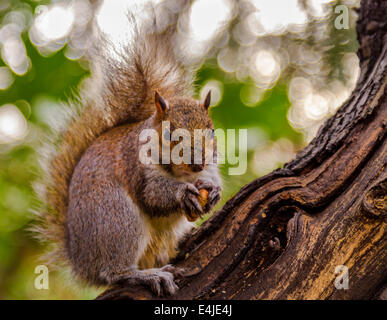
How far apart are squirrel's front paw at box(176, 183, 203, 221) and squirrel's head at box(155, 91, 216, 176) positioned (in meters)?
0.07

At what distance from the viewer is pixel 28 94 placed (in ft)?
6.89

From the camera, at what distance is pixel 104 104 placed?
5.99 ft

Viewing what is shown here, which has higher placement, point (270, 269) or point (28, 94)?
point (28, 94)

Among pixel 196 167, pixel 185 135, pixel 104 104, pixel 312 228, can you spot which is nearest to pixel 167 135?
pixel 185 135

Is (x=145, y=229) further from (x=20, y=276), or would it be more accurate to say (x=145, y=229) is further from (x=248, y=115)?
(x=20, y=276)

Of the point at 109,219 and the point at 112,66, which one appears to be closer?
the point at 109,219

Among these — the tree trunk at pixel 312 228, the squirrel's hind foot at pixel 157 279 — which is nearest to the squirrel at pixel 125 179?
the squirrel's hind foot at pixel 157 279

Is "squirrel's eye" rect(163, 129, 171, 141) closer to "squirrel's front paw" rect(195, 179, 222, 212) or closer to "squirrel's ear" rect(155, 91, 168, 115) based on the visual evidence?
"squirrel's ear" rect(155, 91, 168, 115)

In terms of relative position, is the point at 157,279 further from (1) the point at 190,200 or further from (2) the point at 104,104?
(2) the point at 104,104

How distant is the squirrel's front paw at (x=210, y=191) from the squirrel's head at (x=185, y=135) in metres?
0.08

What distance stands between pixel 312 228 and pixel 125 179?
84cm

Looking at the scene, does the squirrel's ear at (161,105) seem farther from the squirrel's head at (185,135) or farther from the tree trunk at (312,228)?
the tree trunk at (312,228)

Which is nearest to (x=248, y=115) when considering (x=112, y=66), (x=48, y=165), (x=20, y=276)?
(x=112, y=66)
